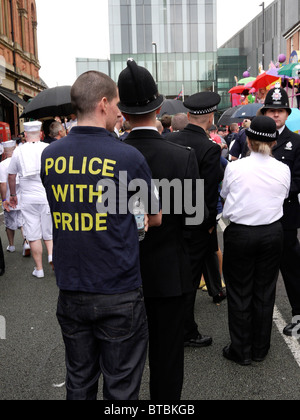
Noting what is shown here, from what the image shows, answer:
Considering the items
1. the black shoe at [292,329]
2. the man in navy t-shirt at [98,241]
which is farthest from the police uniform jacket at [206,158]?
the man in navy t-shirt at [98,241]

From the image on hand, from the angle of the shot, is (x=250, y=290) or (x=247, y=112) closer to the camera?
(x=250, y=290)


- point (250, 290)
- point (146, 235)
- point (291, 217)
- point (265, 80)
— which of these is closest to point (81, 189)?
point (146, 235)

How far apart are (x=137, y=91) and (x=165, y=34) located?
171 feet

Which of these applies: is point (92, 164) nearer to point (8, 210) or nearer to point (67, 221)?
point (67, 221)

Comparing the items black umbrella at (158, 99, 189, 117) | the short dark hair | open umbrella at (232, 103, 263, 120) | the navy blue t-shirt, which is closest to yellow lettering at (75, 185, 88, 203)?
the navy blue t-shirt

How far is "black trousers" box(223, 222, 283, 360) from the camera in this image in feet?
11.0

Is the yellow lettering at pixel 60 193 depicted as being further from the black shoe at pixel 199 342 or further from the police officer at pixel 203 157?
the black shoe at pixel 199 342

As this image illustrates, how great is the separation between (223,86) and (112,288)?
192 feet

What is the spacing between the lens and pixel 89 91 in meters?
1.99

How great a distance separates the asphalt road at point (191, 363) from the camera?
306 centimetres

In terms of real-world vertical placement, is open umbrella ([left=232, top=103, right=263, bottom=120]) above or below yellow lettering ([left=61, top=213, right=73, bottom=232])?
below

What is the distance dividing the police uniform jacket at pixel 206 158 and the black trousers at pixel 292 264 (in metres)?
0.79

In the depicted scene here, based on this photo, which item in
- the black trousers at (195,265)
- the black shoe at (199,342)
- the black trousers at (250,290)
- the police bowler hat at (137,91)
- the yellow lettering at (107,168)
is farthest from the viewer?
the black shoe at (199,342)

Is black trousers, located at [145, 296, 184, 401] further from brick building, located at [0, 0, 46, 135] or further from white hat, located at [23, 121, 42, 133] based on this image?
brick building, located at [0, 0, 46, 135]
